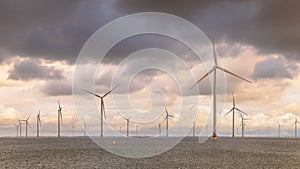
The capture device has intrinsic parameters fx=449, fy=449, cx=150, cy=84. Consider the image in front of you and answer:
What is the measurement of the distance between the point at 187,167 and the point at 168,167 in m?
3.60

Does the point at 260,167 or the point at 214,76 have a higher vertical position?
the point at 214,76

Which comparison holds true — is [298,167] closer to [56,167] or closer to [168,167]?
[168,167]

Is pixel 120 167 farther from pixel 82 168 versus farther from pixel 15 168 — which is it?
pixel 15 168

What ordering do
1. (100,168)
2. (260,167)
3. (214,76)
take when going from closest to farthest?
(100,168) < (260,167) < (214,76)

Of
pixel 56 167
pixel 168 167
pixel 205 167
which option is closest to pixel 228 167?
pixel 205 167

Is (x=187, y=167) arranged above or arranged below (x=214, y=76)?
below

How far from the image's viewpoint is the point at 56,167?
85.6 m

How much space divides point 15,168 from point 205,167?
117 ft

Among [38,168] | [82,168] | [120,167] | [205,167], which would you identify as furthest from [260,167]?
[38,168]

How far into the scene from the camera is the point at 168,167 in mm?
84250

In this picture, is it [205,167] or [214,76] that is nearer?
[205,167]

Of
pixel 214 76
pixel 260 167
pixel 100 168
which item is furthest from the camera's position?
pixel 214 76

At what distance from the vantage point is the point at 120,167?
275 feet

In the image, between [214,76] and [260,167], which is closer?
[260,167]
